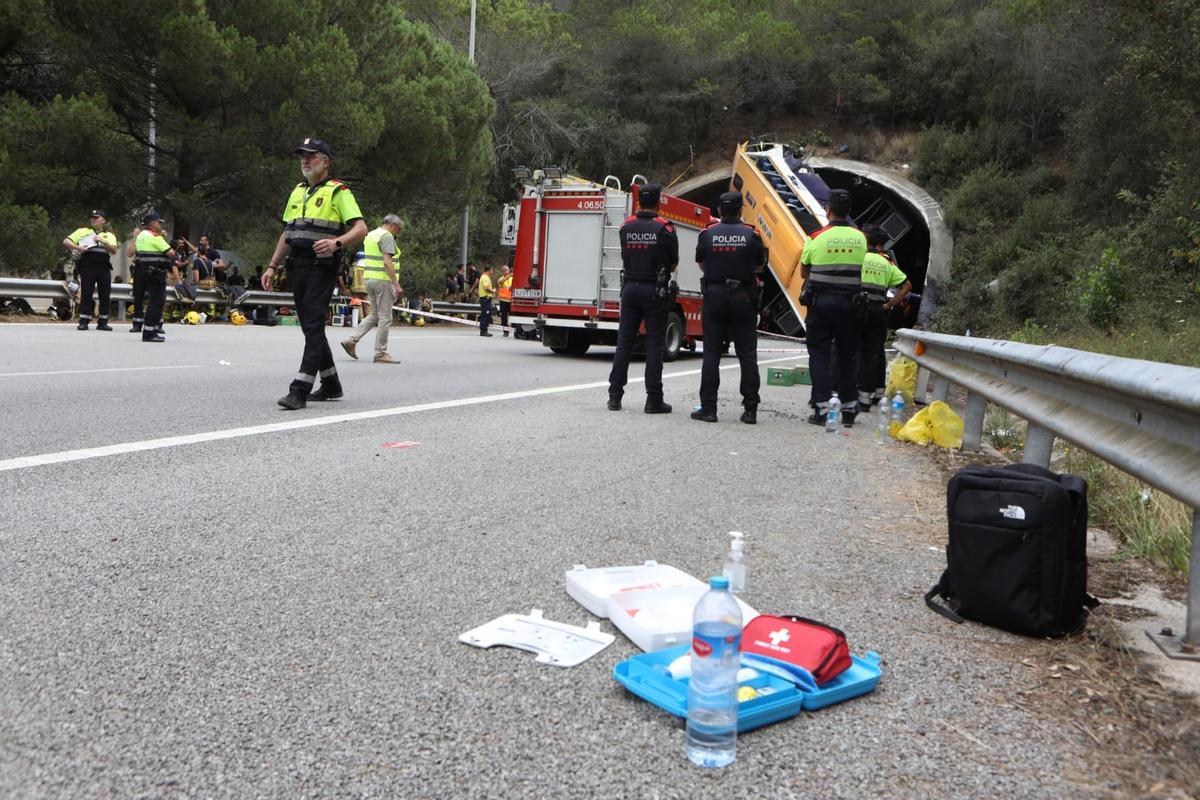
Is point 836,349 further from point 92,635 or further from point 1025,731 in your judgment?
point 92,635

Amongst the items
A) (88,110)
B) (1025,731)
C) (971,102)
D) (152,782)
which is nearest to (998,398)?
(1025,731)

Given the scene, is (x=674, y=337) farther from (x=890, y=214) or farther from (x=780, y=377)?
(x=890, y=214)

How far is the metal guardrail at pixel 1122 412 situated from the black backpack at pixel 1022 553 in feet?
0.90

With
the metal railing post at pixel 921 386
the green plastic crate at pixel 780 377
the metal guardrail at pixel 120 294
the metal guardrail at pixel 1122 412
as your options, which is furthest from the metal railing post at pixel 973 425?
the metal guardrail at pixel 120 294

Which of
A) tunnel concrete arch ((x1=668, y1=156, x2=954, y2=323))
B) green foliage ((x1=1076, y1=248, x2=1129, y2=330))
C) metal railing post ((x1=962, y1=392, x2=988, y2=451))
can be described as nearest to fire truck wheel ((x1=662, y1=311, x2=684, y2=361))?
green foliage ((x1=1076, y1=248, x2=1129, y2=330))

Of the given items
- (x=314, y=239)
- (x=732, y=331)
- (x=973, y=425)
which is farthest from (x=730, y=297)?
(x=314, y=239)

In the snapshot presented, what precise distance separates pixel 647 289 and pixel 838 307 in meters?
1.86

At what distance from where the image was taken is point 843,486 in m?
6.04

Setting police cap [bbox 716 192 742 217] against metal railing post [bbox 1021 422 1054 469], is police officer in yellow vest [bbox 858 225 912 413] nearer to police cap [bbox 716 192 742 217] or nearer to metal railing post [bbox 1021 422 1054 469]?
police cap [bbox 716 192 742 217]

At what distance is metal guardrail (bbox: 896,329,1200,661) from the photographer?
292 centimetres

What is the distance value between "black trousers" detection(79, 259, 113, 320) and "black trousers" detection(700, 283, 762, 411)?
40.7 ft

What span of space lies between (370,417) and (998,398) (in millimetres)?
4696

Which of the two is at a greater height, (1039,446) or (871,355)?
(871,355)

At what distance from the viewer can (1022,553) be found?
3.30m
